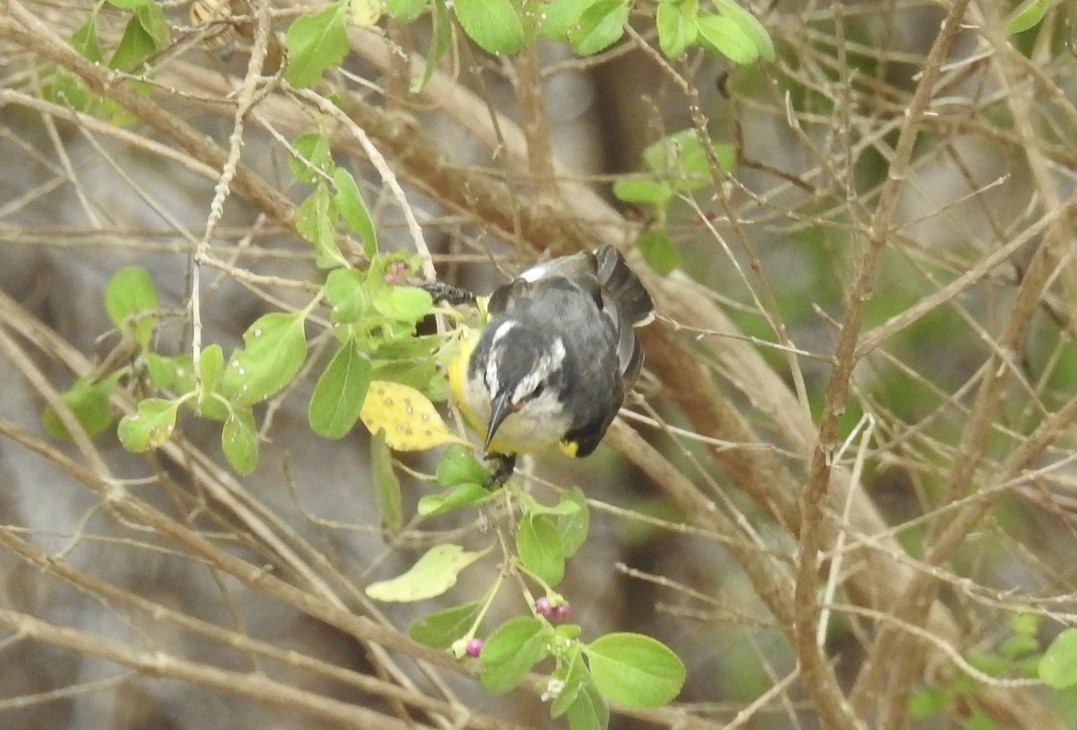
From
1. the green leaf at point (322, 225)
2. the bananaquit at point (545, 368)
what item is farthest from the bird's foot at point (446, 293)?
the green leaf at point (322, 225)

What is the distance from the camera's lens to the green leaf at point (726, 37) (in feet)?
4.26

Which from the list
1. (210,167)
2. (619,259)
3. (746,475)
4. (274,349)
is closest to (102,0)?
(210,167)

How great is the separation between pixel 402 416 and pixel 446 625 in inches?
9.1

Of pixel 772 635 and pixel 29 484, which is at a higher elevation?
pixel 29 484

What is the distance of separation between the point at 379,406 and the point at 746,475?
118 cm

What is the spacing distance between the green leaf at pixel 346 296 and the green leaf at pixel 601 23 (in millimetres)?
373

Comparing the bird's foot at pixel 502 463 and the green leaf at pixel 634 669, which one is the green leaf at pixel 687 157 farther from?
the green leaf at pixel 634 669

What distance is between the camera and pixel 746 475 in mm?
2312

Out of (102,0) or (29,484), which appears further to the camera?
(29,484)

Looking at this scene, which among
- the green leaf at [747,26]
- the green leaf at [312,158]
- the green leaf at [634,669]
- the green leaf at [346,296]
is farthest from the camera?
the green leaf at [747,26]

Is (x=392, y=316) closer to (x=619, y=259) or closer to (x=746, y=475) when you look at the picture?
(x=619, y=259)

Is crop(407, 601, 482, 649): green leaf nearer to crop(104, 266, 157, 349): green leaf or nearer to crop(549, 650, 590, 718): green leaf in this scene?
crop(549, 650, 590, 718): green leaf

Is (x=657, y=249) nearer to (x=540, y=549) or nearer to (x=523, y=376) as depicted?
(x=523, y=376)

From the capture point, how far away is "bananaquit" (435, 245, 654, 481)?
1565 mm
